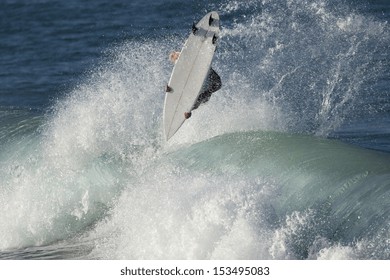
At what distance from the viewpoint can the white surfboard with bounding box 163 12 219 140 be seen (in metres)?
13.6

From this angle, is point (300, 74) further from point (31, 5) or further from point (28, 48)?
point (31, 5)

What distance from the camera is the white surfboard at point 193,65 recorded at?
1355cm

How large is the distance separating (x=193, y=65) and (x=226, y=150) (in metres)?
1.33

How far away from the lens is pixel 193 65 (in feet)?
44.8

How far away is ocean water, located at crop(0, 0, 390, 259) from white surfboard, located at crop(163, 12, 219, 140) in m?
0.92

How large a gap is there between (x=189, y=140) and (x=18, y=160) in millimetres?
2866

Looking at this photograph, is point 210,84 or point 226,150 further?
point 226,150

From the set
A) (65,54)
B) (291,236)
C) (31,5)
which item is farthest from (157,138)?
(31,5)

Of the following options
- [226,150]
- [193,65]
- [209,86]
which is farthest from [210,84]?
[226,150]

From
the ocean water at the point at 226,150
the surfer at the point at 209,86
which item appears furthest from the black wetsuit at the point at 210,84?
the ocean water at the point at 226,150

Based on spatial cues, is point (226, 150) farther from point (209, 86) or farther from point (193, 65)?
point (193, 65)

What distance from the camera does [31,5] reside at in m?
30.2
